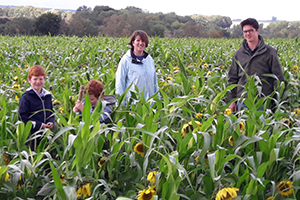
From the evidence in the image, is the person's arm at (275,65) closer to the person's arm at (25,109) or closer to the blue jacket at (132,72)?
the blue jacket at (132,72)

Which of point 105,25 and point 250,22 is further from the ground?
point 105,25

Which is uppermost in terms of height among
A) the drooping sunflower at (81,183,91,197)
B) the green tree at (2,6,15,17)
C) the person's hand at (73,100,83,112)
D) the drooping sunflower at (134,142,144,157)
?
the green tree at (2,6,15,17)

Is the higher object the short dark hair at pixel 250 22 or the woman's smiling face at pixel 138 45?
the short dark hair at pixel 250 22

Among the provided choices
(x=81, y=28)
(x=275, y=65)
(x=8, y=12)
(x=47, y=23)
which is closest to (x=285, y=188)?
(x=275, y=65)

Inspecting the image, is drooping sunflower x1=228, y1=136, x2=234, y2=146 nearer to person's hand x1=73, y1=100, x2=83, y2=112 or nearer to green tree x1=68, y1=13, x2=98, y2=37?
person's hand x1=73, y1=100, x2=83, y2=112

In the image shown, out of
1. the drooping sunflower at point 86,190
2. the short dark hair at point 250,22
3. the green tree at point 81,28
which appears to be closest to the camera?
the drooping sunflower at point 86,190

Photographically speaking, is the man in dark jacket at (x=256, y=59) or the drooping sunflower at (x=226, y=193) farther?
the man in dark jacket at (x=256, y=59)

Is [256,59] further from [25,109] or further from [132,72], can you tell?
[25,109]

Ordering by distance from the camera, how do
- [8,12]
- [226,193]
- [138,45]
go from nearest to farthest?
[226,193]
[138,45]
[8,12]

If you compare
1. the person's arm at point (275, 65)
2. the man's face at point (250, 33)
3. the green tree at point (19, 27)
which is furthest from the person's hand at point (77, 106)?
the green tree at point (19, 27)

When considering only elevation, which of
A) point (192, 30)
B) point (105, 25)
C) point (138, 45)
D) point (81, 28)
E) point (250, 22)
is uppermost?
point (105, 25)

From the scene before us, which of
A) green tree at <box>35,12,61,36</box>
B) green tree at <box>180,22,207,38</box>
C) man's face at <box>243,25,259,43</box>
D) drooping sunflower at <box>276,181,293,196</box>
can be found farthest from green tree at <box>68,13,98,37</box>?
drooping sunflower at <box>276,181,293,196</box>

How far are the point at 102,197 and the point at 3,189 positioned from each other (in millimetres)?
622

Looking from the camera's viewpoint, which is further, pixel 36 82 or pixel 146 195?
pixel 36 82
